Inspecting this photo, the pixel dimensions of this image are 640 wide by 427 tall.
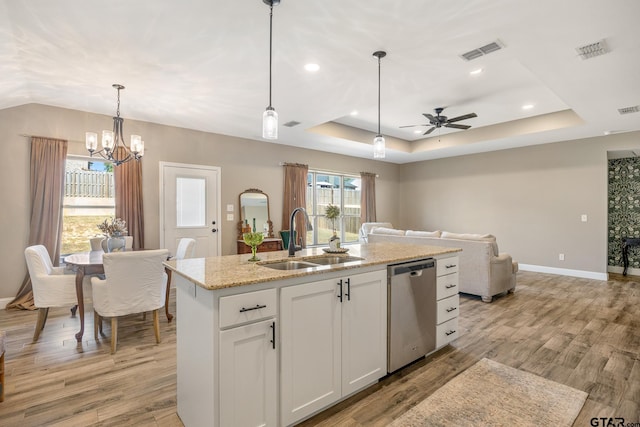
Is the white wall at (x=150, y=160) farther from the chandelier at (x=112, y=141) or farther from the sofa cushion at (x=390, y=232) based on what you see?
the sofa cushion at (x=390, y=232)

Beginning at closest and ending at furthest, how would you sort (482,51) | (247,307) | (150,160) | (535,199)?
(247,307)
(482,51)
(150,160)
(535,199)

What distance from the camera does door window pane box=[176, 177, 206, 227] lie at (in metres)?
5.28

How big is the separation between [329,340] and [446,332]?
60.1 inches

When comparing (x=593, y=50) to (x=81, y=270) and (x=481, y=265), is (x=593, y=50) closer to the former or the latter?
(x=481, y=265)

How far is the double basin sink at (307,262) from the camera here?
2.35 meters

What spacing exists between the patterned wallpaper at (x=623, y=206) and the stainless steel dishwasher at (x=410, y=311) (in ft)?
20.0

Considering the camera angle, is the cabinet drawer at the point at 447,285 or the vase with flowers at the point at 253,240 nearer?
the vase with flowers at the point at 253,240

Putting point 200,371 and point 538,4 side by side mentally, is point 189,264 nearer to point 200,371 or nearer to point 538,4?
point 200,371

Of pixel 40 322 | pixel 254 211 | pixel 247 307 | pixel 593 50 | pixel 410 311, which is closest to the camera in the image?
pixel 247 307

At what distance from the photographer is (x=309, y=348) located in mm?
1901

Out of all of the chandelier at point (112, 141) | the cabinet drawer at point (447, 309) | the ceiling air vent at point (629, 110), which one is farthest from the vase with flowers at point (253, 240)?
the ceiling air vent at point (629, 110)

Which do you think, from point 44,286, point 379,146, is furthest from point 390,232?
point 44,286

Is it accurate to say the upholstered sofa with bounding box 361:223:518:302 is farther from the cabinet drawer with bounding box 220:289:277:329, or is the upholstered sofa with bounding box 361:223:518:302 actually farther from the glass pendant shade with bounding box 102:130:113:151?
the glass pendant shade with bounding box 102:130:113:151

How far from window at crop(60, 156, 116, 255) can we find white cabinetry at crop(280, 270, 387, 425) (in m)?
4.25
